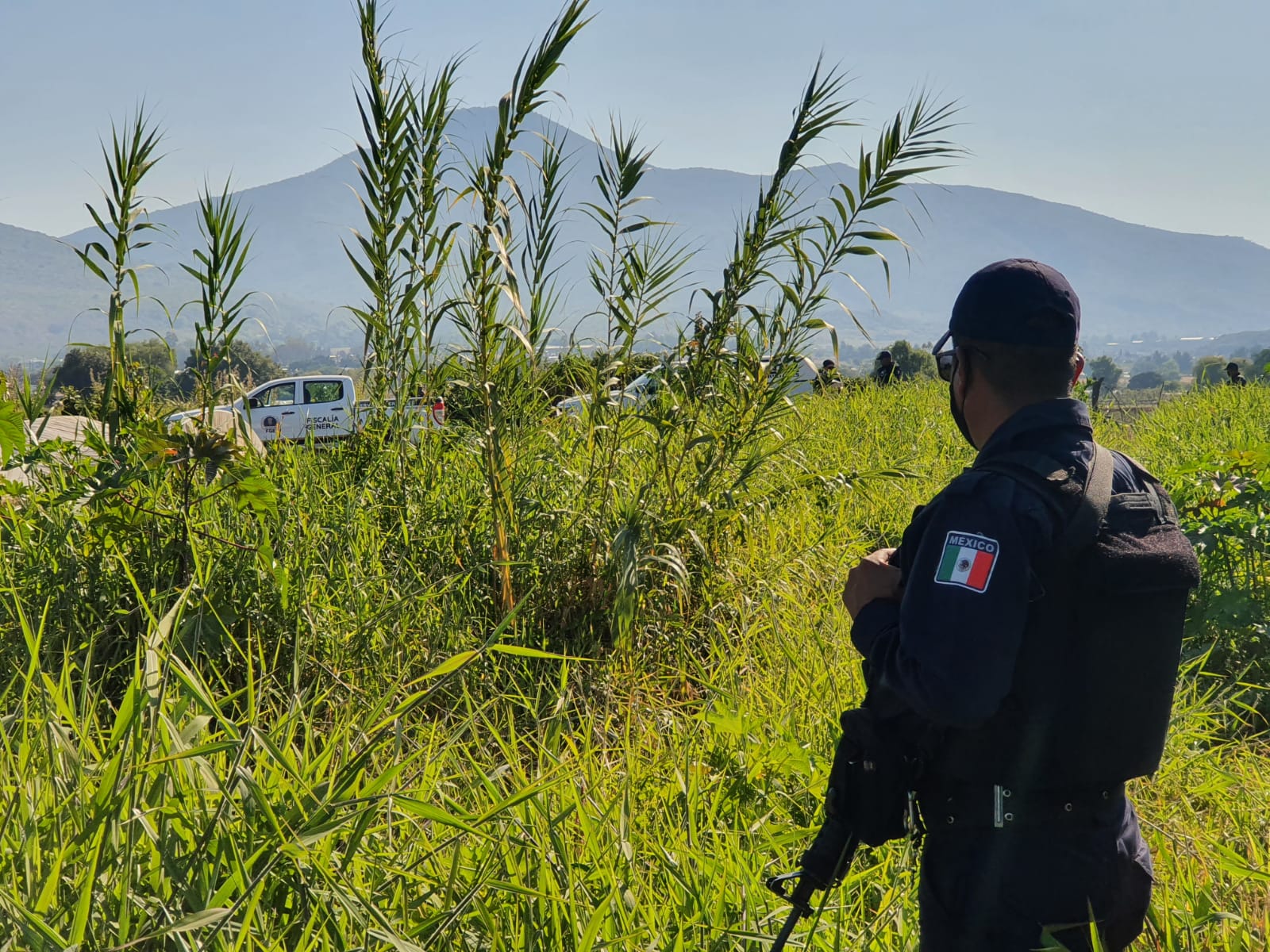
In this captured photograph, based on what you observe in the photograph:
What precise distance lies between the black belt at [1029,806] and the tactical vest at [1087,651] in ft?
0.06

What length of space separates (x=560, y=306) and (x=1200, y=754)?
3.49 meters

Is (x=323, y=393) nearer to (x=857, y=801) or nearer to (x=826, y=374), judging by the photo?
(x=826, y=374)

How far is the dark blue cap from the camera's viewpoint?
171 cm

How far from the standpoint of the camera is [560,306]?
4.78 meters

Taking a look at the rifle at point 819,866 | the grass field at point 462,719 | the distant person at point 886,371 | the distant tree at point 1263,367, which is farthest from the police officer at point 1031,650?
the distant person at point 886,371

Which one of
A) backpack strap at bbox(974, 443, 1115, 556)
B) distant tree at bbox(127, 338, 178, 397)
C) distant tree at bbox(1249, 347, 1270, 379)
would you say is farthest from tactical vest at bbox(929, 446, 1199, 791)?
distant tree at bbox(1249, 347, 1270, 379)

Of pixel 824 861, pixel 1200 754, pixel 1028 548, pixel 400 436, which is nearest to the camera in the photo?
pixel 1028 548

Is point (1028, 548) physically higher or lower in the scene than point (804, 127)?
lower

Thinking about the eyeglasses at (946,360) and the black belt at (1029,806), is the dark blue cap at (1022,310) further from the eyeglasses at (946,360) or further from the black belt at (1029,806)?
the black belt at (1029,806)

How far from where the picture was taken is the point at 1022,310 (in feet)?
5.59

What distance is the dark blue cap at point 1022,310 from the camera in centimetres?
171

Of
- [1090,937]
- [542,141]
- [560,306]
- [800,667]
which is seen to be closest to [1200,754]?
[800,667]

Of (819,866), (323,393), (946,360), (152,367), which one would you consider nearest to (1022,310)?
(946,360)

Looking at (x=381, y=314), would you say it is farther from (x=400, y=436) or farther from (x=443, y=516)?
(x=443, y=516)
